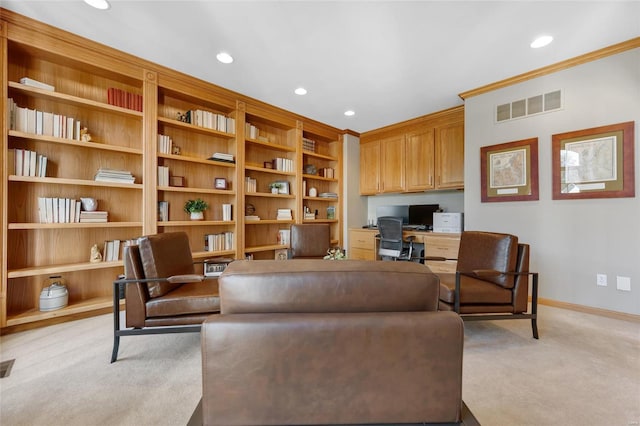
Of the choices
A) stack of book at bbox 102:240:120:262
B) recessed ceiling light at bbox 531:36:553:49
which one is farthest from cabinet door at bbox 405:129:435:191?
stack of book at bbox 102:240:120:262

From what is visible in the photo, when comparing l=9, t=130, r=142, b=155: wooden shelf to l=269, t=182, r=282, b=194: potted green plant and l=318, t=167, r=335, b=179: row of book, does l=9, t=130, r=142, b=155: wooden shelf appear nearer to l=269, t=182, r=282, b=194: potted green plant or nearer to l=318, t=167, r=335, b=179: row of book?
l=269, t=182, r=282, b=194: potted green plant

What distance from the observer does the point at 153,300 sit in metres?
1.82

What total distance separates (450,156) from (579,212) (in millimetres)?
1699

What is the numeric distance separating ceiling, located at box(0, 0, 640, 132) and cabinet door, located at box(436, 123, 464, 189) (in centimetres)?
80

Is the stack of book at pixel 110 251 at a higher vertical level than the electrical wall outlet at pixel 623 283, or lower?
higher

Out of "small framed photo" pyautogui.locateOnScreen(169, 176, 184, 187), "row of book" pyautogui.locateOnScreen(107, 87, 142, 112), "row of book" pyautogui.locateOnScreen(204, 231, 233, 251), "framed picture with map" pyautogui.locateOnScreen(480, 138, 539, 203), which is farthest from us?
"row of book" pyautogui.locateOnScreen(204, 231, 233, 251)

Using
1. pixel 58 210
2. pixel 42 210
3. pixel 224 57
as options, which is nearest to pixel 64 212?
pixel 58 210

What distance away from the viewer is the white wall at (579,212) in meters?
2.46

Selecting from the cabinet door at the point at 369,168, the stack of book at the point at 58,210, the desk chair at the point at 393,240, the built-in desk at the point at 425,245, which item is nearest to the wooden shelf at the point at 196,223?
the stack of book at the point at 58,210

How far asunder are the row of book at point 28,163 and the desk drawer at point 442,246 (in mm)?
4415

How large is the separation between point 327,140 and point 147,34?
127 inches

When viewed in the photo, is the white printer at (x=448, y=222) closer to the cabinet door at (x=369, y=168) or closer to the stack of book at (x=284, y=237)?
the cabinet door at (x=369, y=168)

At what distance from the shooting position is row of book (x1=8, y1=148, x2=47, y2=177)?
88.1 inches

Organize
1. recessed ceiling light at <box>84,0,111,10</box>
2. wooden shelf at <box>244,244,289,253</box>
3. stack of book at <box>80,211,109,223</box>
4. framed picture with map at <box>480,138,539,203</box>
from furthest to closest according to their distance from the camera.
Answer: wooden shelf at <box>244,244,289,253</box> < framed picture with map at <box>480,138,539,203</box> < stack of book at <box>80,211,109,223</box> < recessed ceiling light at <box>84,0,111,10</box>
